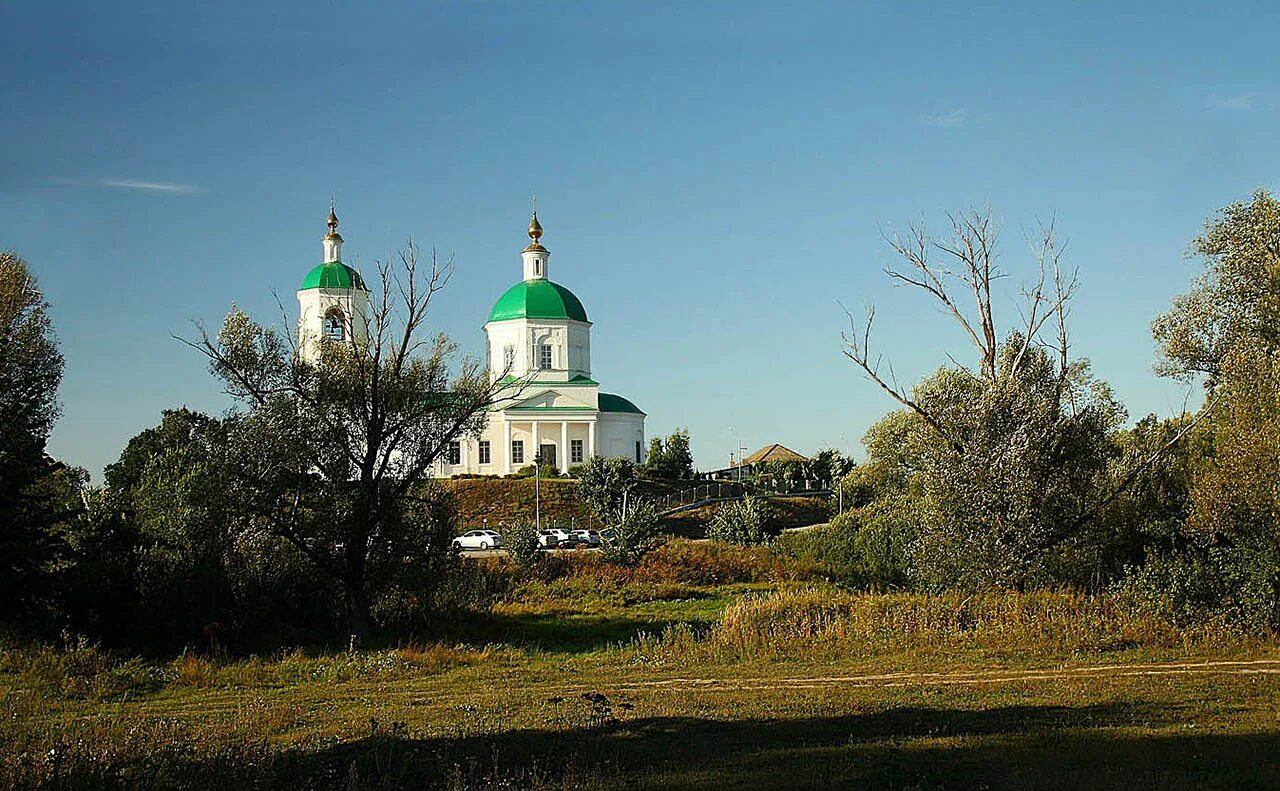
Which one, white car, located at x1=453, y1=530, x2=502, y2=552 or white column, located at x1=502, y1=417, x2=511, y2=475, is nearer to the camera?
white car, located at x1=453, y1=530, x2=502, y2=552

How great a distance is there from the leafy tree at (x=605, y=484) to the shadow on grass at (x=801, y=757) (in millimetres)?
47270

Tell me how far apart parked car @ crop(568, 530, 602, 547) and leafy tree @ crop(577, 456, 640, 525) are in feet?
8.45

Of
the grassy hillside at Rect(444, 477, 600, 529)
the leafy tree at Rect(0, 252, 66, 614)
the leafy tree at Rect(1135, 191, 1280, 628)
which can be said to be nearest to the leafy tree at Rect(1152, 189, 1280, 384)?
the leafy tree at Rect(1135, 191, 1280, 628)

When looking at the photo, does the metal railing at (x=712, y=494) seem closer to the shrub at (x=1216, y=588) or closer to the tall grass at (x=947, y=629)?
the tall grass at (x=947, y=629)

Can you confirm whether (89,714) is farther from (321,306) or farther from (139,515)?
(321,306)

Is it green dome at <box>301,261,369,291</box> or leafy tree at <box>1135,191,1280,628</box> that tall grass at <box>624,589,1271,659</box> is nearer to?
leafy tree at <box>1135,191,1280,628</box>

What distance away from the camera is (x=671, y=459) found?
7631 cm

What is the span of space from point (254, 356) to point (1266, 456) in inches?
733

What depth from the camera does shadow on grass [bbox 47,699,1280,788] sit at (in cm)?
831

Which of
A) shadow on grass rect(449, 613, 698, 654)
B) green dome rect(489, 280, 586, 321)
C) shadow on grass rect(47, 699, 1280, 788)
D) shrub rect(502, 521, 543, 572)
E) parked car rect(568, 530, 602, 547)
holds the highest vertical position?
green dome rect(489, 280, 586, 321)

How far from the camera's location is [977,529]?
74.5 feet

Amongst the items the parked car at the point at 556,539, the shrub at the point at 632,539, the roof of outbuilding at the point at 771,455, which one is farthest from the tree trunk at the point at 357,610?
the roof of outbuilding at the point at 771,455

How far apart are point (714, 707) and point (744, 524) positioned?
120 feet

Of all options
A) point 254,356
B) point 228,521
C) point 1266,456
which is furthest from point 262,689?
point 1266,456
